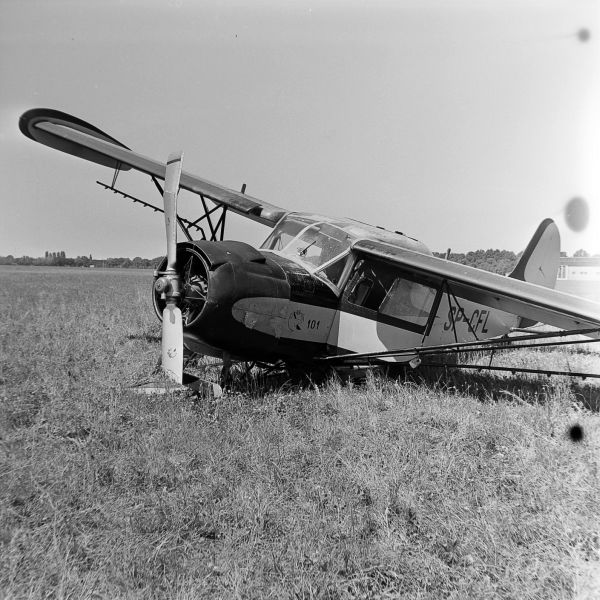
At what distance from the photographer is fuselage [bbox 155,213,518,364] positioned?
5.73m

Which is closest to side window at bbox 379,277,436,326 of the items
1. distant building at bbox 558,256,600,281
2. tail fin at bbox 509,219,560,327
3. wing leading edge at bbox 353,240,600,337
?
wing leading edge at bbox 353,240,600,337

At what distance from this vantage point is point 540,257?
35.3 ft

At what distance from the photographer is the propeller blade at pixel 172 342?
225 inches

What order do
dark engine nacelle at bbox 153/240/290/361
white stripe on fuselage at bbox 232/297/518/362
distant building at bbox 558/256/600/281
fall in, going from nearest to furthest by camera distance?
1. dark engine nacelle at bbox 153/240/290/361
2. white stripe on fuselage at bbox 232/297/518/362
3. distant building at bbox 558/256/600/281

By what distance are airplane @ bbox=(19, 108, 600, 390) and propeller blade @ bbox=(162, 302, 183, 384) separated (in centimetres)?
1

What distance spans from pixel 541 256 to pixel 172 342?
841 centimetres

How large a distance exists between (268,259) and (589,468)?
4.12 meters

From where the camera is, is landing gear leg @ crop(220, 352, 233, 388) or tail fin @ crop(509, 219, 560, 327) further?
tail fin @ crop(509, 219, 560, 327)

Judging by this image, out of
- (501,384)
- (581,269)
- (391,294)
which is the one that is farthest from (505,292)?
(581,269)

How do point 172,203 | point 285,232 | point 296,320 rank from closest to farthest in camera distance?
point 172,203 < point 296,320 < point 285,232

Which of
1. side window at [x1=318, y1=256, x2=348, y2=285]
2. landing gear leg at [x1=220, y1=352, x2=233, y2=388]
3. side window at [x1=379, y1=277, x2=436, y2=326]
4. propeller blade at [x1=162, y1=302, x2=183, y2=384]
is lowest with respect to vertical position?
landing gear leg at [x1=220, y1=352, x2=233, y2=388]

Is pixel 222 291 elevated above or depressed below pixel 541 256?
below

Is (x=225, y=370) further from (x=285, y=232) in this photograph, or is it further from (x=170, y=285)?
(x=285, y=232)

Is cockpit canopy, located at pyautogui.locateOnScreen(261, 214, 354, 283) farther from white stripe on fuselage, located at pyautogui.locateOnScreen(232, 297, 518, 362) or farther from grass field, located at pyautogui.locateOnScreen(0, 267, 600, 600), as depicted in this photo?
grass field, located at pyautogui.locateOnScreen(0, 267, 600, 600)
